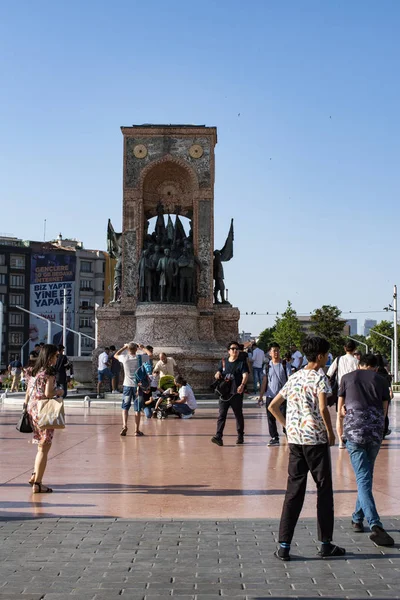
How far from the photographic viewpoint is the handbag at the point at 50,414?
29.5 ft

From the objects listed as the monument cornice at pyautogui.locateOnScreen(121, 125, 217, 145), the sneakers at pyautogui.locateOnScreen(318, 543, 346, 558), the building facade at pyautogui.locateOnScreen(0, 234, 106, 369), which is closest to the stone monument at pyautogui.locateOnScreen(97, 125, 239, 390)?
the monument cornice at pyautogui.locateOnScreen(121, 125, 217, 145)

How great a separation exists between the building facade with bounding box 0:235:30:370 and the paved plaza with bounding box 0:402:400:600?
83762 millimetres

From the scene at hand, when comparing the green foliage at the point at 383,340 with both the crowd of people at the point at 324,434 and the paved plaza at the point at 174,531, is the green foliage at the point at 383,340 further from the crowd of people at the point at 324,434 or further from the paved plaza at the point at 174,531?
the crowd of people at the point at 324,434

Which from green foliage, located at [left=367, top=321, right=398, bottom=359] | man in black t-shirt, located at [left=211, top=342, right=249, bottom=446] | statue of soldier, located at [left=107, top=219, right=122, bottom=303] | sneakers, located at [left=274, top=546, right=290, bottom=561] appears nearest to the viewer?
sneakers, located at [left=274, top=546, right=290, bottom=561]

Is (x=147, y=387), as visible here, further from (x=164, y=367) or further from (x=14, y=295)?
(x=14, y=295)

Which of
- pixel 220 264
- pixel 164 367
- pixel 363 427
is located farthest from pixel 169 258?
pixel 363 427

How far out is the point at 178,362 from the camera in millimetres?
27688

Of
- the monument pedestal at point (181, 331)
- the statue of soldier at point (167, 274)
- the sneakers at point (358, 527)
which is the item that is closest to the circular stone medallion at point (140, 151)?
the statue of soldier at point (167, 274)

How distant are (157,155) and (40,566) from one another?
2562 centimetres

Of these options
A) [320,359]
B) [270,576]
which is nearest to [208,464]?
[320,359]

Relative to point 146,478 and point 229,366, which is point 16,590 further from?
point 229,366

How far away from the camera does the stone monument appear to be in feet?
95.0

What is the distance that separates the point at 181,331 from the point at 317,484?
22472 millimetres

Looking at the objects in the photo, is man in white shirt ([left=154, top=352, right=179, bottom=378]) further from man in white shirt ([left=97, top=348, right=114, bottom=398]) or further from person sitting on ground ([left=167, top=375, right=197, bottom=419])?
man in white shirt ([left=97, top=348, right=114, bottom=398])
